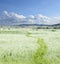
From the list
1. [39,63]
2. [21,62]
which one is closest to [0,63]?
[21,62]

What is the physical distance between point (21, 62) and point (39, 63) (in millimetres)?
2731

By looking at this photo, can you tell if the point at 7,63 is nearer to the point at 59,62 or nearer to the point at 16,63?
the point at 16,63

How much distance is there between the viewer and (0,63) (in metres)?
22.9

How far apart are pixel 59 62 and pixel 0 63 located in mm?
6708

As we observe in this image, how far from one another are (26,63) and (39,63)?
1.96 m

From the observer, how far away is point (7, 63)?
22891 mm

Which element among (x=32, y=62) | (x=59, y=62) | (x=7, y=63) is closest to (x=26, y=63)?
(x=32, y=62)

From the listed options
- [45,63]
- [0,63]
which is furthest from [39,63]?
[0,63]

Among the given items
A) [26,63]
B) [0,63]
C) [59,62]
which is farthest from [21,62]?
[59,62]

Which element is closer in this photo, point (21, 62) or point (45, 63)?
point (45, 63)

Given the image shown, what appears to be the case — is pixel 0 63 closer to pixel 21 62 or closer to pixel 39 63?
pixel 21 62

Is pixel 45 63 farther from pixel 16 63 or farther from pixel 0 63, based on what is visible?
pixel 0 63

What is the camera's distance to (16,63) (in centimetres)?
2314

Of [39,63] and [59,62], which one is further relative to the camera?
[59,62]
